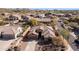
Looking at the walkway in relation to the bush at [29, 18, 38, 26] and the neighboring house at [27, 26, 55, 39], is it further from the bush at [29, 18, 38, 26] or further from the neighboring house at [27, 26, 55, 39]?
the bush at [29, 18, 38, 26]

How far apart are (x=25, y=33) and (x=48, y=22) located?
394mm

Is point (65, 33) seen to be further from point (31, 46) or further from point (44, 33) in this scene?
point (31, 46)

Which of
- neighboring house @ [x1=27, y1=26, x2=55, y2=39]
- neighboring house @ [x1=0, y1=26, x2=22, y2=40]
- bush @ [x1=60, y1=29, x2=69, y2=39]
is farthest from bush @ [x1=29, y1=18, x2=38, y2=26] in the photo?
bush @ [x1=60, y1=29, x2=69, y2=39]

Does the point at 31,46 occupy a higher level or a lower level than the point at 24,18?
lower

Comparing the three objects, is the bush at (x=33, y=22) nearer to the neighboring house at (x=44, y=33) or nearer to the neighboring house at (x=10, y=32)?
the neighboring house at (x=44, y=33)

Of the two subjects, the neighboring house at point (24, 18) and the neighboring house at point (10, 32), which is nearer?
the neighboring house at point (10, 32)

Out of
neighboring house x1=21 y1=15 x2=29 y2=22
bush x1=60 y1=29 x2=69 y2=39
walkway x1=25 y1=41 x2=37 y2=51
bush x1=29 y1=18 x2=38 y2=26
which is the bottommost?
walkway x1=25 y1=41 x2=37 y2=51

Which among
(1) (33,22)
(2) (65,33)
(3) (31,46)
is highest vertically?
(1) (33,22)

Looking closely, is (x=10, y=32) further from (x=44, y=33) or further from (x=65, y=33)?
(x=65, y=33)

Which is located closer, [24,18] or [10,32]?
[10,32]

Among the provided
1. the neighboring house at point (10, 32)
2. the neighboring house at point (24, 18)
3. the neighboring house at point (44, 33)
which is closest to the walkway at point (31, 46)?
the neighboring house at point (44, 33)

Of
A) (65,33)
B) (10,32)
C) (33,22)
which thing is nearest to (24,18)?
(33,22)

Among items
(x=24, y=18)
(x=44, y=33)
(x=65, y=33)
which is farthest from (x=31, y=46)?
(x=65, y=33)
